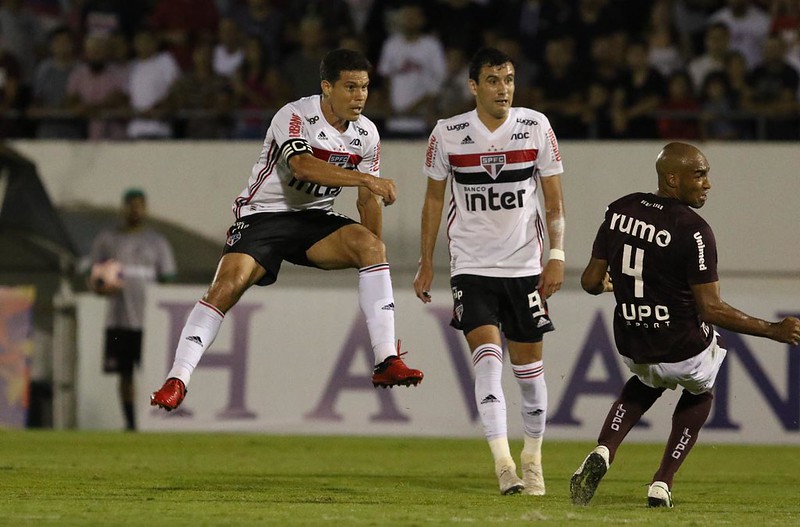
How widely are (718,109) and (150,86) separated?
6.28m

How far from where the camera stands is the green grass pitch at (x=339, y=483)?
20.6 feet

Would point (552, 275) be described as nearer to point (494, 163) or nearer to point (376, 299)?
point (494, 163)

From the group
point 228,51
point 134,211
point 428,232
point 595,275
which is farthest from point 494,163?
point 228,51

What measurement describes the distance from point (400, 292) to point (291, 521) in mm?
7375

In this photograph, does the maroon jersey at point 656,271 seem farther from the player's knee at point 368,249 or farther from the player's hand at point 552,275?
the player's knee at point 368,249

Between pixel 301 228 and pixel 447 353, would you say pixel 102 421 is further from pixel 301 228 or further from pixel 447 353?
pixel 301 228

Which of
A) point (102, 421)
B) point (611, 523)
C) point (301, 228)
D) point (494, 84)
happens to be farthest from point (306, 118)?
point (102, 421)

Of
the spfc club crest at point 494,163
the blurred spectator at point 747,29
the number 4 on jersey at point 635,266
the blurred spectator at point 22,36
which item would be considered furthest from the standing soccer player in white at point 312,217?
the blurred spectator at point 22,36

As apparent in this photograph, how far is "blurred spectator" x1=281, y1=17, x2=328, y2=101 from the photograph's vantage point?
48.6ft

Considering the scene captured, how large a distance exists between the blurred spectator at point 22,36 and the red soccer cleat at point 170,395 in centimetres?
965

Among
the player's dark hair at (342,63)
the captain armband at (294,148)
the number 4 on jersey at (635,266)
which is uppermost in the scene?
the player's dark hair at (342,63)

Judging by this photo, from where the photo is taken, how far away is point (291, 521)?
19.7 feet

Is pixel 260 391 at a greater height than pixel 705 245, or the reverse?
pixel 705 245

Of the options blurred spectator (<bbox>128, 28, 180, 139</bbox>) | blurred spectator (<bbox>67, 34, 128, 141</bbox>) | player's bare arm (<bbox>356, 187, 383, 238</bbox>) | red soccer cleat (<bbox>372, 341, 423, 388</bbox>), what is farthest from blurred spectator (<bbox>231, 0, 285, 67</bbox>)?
red soccer cleat (<bbox>372, 341, 423, 388</bbox>)
